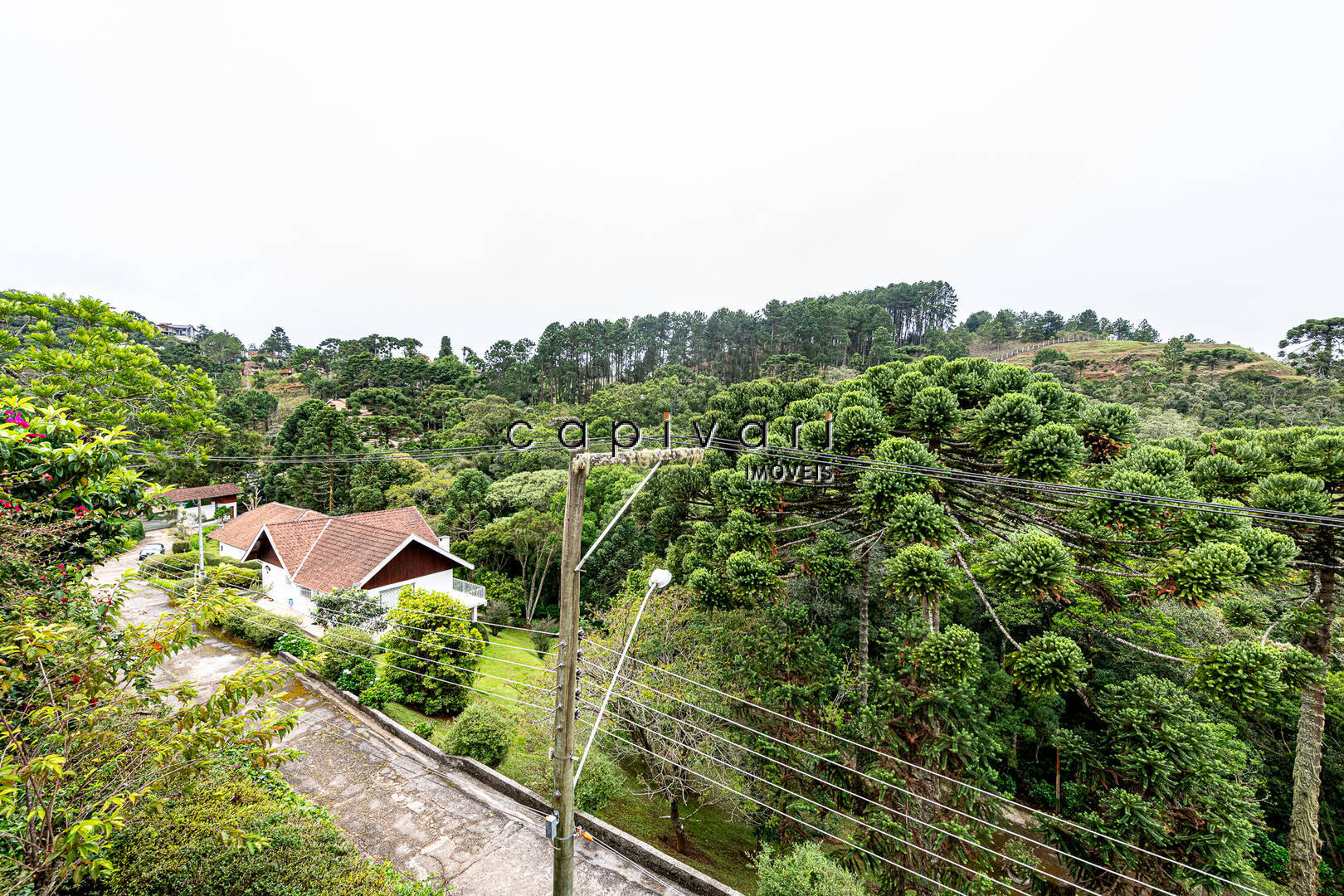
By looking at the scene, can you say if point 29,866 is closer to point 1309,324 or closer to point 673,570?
point 673,570

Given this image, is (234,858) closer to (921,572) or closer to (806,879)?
(806,879)

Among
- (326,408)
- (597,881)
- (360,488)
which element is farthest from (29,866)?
(326,408)

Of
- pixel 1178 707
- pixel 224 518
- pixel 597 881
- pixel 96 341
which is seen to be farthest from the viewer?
pixel 224 518

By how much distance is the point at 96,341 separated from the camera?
1189cm

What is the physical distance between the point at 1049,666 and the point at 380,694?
1477 centimetres

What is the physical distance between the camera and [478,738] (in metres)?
10.2

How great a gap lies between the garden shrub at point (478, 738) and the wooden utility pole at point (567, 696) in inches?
224

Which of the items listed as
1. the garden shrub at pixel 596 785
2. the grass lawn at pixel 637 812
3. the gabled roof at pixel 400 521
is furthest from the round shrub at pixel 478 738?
the gabled roof at pixel 400 521

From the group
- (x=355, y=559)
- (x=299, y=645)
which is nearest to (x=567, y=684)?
(x=299, y=645)

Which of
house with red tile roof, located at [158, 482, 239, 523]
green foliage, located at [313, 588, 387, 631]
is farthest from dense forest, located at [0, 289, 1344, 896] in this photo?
house with red tile roof, located at [158, 482, 239, 523]

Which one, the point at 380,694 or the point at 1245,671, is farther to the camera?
the point at 380,694

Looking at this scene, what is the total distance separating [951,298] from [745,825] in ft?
274

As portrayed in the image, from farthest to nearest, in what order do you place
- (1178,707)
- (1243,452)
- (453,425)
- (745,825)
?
(453,425) < (745,825) < (1178,707) < (1243,452)

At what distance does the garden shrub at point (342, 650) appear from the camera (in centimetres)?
1352
